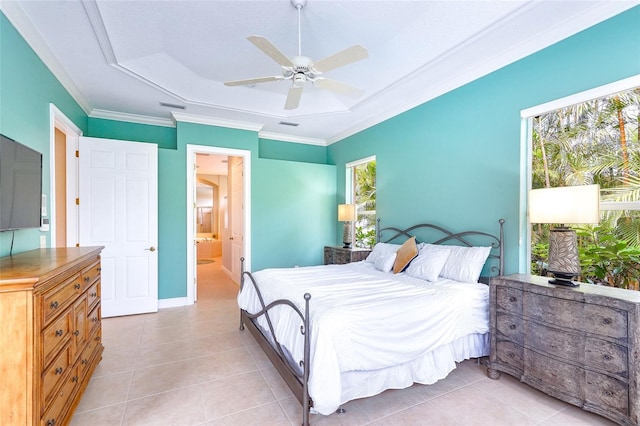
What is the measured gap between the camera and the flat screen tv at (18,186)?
6.19 ft

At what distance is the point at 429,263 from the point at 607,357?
4.70 ft

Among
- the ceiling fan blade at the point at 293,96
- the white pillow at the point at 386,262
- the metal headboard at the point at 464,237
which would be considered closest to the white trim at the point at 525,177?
the metal headboard at the point at 464,237

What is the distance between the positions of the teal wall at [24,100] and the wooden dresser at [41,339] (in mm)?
664

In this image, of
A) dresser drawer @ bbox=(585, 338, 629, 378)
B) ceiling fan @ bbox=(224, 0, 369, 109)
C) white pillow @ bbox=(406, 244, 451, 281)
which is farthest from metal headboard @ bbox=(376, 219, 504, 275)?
ceiling fan @ bbox=(224, 0, 369, 109)

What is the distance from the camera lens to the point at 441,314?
235cm

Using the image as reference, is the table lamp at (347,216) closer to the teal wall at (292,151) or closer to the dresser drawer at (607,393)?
the teal wall at (292,151)

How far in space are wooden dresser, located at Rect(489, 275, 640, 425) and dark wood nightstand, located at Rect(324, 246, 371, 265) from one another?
2136 millimetres

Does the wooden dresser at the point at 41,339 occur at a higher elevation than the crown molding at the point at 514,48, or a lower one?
lower

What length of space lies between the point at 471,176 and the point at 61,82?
4.61 m

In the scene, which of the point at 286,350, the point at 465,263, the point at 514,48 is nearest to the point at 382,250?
the point at 465,263

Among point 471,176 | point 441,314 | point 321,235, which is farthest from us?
point 321,235

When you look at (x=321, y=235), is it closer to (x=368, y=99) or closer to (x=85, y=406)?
(x=368, y=99)

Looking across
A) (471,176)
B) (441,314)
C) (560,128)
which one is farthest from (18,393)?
(560,128)

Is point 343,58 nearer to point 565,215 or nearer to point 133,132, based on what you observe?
point 565,215
